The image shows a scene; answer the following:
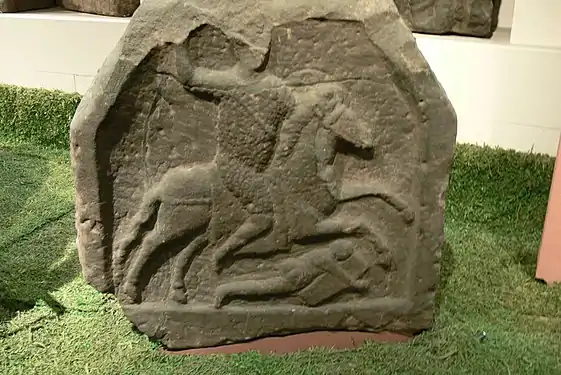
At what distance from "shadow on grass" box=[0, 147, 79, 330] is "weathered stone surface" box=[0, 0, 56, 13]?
546 millimetres

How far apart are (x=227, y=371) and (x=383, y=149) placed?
0.62 m

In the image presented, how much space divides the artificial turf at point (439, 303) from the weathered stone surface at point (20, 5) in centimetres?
67

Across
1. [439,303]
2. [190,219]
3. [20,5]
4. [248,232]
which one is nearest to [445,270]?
[439,303]

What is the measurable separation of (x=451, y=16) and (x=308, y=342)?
120 centimetres

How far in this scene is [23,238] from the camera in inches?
87.3

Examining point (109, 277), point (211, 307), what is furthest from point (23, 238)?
point (211, 307)

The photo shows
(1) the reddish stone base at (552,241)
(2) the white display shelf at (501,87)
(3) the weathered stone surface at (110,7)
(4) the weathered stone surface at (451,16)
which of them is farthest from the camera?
(3) the weathered stone surface at (110,7)

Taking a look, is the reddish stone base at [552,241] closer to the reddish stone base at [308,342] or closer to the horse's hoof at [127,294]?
the reddish stone base at [308,342]

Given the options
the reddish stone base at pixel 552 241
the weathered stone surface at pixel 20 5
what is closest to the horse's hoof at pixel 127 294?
the reddish stone base at pixel 552 241

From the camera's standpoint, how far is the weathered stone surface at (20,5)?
8.98 feet

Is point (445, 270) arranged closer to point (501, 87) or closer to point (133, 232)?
point (501, 87)

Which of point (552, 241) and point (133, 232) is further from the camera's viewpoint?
point (552, 241)

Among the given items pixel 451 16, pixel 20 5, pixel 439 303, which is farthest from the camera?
pixel 20 5

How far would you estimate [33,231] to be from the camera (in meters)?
2.26
